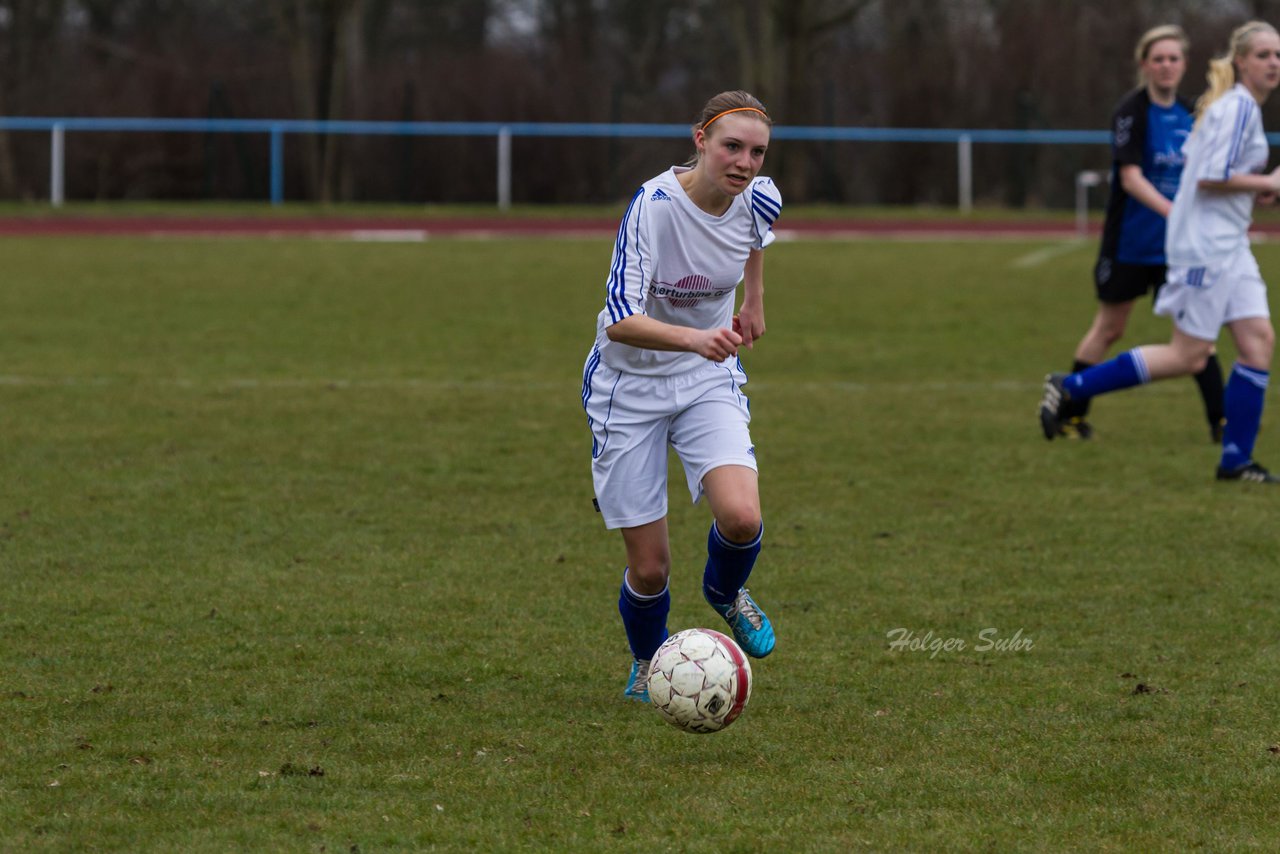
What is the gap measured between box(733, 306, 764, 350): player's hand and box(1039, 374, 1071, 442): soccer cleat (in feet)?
14.2

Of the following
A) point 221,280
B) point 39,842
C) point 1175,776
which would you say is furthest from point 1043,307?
point 39,842

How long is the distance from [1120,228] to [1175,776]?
6019 millimetres

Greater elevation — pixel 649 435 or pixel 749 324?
pixel 749 324

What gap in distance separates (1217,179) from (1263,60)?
1.78 ft

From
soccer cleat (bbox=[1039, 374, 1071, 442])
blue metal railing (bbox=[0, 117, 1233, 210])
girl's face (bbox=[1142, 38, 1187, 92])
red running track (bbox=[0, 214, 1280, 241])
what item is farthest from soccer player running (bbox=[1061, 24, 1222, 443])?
blue metal railing (bbox=[0, 117, 1233, 210])

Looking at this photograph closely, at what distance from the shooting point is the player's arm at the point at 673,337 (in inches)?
178

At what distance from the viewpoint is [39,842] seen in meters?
3.80

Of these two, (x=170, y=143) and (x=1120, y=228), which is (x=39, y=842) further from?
(x=170, y=143)

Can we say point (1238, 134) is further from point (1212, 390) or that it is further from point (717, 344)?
point (717, 344)

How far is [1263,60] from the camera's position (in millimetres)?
7895

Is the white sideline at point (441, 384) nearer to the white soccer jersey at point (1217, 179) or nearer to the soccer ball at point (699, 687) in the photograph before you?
the white soccer jersey at point (1217, 179)

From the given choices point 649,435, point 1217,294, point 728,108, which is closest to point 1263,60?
point 1217,294

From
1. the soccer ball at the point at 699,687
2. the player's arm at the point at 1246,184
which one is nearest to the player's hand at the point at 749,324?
the soccer ball at the point at 699,687

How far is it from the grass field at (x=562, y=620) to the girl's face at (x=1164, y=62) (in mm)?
1899
